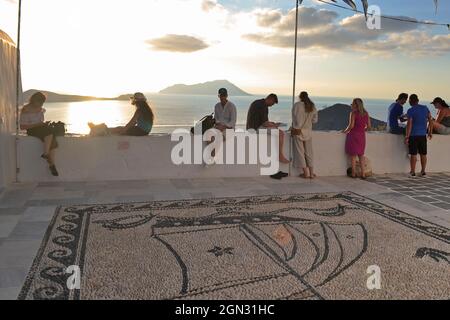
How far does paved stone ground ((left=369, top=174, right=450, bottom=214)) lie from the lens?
6691mm

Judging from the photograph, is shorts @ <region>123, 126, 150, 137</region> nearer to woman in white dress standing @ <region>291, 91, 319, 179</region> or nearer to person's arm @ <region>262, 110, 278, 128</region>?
person's arm @ <region>262, 110, 278, 128</region>

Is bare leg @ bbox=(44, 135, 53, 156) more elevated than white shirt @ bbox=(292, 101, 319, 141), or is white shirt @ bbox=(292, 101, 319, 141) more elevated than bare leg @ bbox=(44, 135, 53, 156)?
white shirt @ bbox=(292, 101, 319, 141)

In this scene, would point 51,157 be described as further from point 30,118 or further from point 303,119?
point 303,119

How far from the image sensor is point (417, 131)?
880 cm

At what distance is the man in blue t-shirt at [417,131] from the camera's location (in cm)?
868

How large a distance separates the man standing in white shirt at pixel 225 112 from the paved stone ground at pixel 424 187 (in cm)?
285

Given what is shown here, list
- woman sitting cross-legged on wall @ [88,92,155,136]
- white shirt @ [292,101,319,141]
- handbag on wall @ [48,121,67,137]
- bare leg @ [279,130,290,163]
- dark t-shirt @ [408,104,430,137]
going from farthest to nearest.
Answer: dark t-shirt @ [408,104,430,137]
bare leg @ [279,130,290,163]
white shirt @ [292,101,319,141]
woman sitting cross-legged on wall @ [88,92,155,136]
handbag on wall @ [48,121,67,137]

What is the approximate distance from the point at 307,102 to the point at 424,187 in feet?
8.26

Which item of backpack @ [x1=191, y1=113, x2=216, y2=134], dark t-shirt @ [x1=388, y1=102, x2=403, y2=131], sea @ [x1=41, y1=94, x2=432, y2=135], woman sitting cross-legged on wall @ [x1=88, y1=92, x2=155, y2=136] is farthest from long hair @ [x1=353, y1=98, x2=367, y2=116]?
woman sitting cross-legged on wall @ [x1=88, y1=92, x2=155, y2=136]

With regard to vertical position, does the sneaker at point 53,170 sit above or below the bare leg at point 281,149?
below

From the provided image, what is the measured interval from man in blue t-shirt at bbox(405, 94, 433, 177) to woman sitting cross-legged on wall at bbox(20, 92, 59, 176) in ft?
21.7

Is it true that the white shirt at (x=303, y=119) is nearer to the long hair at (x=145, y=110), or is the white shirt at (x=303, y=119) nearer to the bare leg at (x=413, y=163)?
the bare leg at (x=413, y=163)

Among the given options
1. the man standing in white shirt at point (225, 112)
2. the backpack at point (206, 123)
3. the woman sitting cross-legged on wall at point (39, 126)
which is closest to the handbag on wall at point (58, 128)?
the woman sitting cross-legged on wall at point (39, 126)

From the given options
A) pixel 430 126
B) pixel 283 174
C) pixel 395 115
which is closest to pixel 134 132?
pixel 283 174
